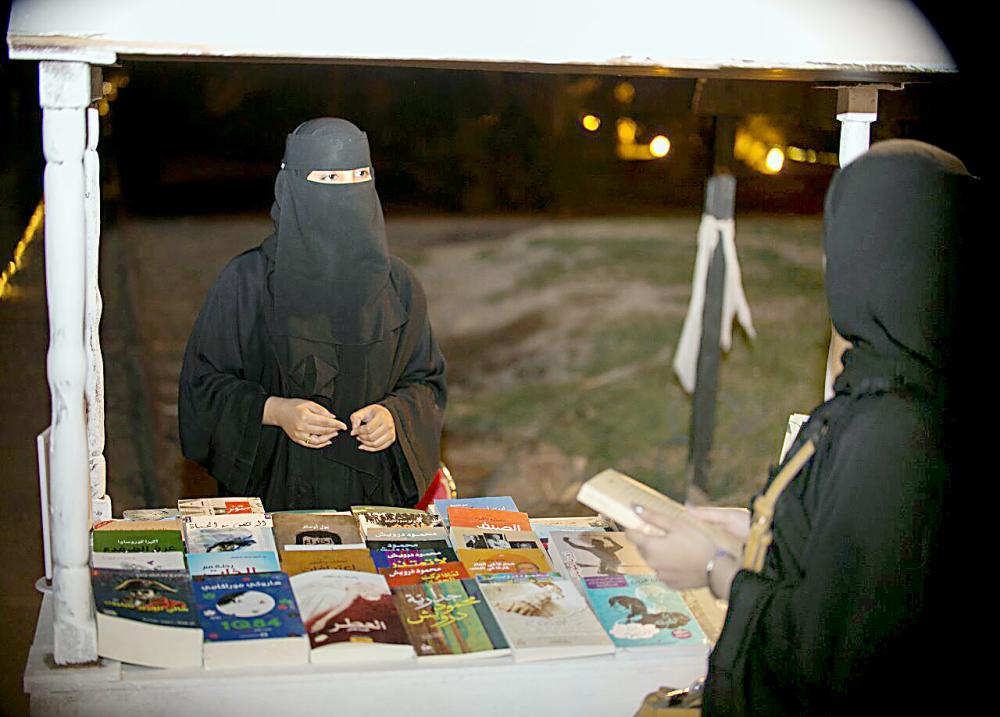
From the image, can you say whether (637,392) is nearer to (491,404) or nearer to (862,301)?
(491,404)

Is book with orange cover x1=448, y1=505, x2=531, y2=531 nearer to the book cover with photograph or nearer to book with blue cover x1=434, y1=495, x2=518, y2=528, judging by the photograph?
book with blue cover x1=434, y1=495, x2=518, y2=528

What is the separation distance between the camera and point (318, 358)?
125 inches

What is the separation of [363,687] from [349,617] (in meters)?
0.17

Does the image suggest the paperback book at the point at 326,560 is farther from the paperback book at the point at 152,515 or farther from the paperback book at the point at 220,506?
the paperback book at the point at 152,515

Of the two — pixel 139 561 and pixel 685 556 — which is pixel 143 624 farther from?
pixel 685 556

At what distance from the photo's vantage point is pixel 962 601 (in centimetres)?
171

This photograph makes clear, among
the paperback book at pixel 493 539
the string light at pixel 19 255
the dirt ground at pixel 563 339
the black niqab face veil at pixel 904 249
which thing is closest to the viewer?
the black niqab face veil at pixel 904 249

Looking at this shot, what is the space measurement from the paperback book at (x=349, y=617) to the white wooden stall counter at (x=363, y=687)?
0.10 ft

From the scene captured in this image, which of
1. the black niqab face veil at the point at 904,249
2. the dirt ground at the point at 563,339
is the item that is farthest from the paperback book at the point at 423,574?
the dirt ground at the point at 563,339

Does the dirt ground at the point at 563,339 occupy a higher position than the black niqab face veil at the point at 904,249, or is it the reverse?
the black niqab face veil at the point at 904,249

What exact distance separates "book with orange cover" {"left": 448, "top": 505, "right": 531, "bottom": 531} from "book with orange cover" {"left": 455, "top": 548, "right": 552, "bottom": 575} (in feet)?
0.41

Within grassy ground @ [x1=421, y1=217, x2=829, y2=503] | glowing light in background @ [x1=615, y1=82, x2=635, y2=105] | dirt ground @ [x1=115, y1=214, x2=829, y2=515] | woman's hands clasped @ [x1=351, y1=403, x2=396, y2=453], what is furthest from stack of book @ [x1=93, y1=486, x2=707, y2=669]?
glowing light in background @ [x1=615, y1=82, x2=635, y2=105]

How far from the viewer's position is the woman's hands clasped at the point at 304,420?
3.07 metres

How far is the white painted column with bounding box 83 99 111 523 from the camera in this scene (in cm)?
244
